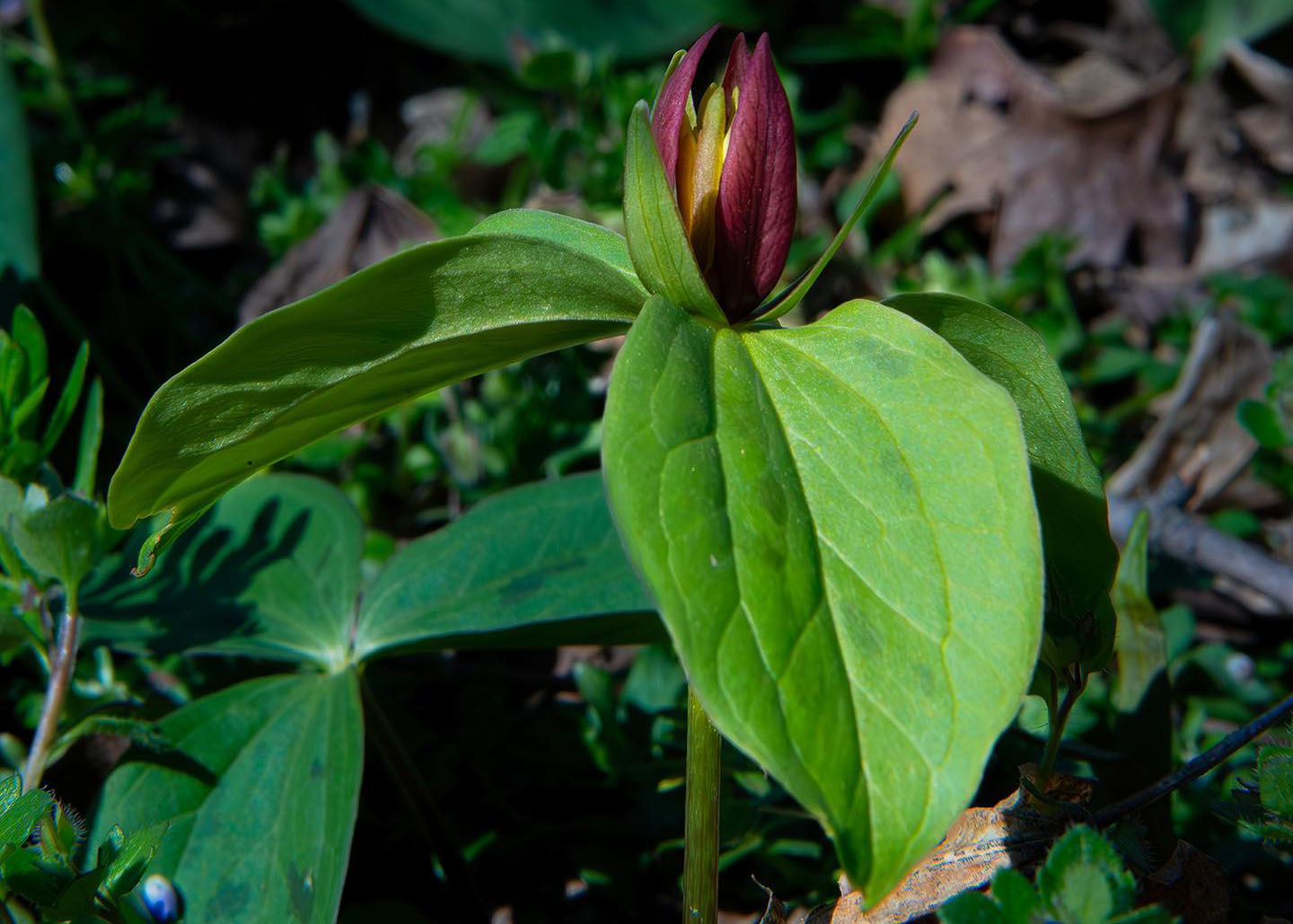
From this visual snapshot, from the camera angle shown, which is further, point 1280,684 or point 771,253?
point 1280,684

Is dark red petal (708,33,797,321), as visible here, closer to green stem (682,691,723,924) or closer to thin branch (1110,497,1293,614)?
green stem (682,691,723,924)

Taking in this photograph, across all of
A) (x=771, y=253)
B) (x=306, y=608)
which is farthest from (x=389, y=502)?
(x=771, y=253)

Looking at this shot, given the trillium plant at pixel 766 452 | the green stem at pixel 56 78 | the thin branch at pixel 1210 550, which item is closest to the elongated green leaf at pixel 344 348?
the trillium plant at pixel 766 452

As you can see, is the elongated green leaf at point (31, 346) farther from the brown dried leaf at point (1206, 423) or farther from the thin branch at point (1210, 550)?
the brown dried leaf at point (1206, 423)

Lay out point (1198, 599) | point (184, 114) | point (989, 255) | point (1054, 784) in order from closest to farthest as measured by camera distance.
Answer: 1. point (1054, 784)
2. point (1198, 599)
3. point (989, 255)
4. point (184, 114)

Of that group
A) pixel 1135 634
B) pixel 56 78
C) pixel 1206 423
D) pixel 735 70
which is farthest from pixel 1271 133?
pixel 56 78

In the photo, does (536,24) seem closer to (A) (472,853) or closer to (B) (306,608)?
(B) (306,608)
